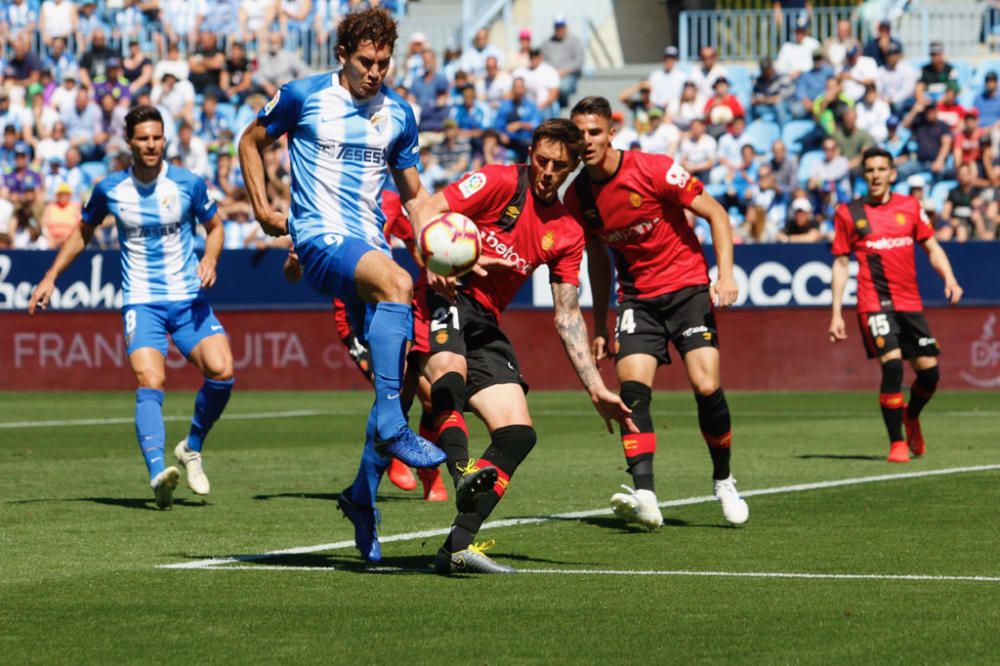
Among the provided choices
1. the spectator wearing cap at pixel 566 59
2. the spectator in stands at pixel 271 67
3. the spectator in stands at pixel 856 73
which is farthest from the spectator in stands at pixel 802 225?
the spectator in stands at pixel 271 67

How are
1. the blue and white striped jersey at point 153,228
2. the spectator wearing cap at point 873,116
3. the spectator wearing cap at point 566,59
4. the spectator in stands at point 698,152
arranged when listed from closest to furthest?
the blue and white striped jersey at point 153,228
the spectator in stands at point 698,152
the spectator wearing cap at point 873,116
the spectator wearing cap at point 566,59

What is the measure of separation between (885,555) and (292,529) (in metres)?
3.16

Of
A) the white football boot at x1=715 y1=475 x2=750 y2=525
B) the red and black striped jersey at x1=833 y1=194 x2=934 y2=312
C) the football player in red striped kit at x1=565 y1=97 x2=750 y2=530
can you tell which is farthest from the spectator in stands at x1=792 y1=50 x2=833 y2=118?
the white football boot at x1=715 y1=475 x2=750 y2=525

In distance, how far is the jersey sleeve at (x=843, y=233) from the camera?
48.3 ft

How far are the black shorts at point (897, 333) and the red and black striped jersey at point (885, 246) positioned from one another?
0.06 metres

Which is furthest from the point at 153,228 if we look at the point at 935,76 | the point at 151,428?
the point at 935,76

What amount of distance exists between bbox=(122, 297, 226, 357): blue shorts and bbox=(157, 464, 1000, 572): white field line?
2582 millimetres

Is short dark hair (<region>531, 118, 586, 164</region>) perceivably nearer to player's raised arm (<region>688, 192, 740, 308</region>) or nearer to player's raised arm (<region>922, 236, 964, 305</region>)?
player's raised arm (<region>688, 192, 740, 308</region>)

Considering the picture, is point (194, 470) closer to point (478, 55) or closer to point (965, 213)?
point (965, 213)

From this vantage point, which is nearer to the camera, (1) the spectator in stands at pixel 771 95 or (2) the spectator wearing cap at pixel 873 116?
(2) the spectator wearing cap at pixel 873 116

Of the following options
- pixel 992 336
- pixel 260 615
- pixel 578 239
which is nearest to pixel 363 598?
pixel 260 615

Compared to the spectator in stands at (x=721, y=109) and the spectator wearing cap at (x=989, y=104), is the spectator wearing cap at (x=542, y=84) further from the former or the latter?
the spectator wearing cap at (x=989, y=104)

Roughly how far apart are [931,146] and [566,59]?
693 cm

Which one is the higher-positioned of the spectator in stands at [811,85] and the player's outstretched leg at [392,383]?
the spectator in stands at [811,85]
